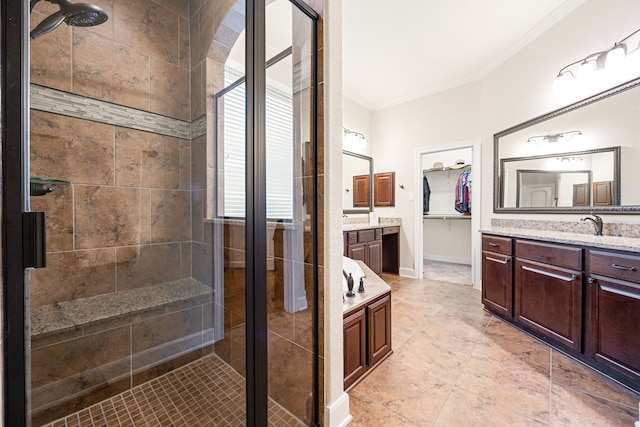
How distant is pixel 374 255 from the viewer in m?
3.69

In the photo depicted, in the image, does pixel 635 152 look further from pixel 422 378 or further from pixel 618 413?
pixel 422 378

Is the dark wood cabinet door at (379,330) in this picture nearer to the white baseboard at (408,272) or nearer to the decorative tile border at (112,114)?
the decorative tile border at (112,114)

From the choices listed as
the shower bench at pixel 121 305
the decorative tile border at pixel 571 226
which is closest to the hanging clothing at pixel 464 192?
the decorative tile border at pixel 571 226

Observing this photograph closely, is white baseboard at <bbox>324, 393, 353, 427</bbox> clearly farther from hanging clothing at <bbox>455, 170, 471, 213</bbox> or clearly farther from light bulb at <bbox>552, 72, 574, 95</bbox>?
hanging clothing at <bbox>455, 170, 471, 213</bbox>

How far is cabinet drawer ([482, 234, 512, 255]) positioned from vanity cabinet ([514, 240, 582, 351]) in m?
0.09

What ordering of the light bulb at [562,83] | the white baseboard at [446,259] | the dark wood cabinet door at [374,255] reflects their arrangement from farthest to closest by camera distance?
the white baseboard at [446,259] → the dark wood cabinet door at [374,255] → the light bulb at [562,83]

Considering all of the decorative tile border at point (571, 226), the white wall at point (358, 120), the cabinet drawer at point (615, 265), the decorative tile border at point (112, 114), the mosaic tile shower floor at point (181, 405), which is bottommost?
the mosaic tile shower floor at point (181, 405)

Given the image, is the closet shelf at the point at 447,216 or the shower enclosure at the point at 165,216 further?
the closet shelf at the point at 447,216

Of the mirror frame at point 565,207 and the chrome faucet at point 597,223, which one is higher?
the mirror frame at point 565,207

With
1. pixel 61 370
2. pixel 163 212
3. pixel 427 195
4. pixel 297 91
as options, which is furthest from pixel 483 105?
pixel 61 370

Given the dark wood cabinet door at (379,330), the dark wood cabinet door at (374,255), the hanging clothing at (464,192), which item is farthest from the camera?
the hanging clothing at (464,192)

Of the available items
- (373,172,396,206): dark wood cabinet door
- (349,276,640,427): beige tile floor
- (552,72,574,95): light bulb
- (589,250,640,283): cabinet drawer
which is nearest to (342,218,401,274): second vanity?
(373,172,396,206): dark wood cabinet door

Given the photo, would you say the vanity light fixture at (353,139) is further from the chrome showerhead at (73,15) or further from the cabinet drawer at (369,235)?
the chrome showerhead at (73,15)

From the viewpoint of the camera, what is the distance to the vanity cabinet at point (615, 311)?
1.50m
